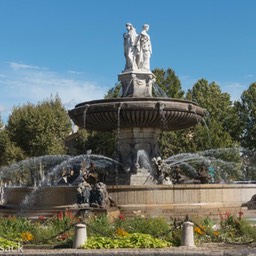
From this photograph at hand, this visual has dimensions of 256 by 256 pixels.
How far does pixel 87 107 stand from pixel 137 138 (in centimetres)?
283

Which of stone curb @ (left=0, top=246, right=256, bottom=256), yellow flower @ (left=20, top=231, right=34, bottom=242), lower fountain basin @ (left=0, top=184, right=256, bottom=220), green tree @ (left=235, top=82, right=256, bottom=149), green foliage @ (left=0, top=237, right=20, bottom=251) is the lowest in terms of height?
stone curb @ (left=0, top=246, right=256, bottom=256)

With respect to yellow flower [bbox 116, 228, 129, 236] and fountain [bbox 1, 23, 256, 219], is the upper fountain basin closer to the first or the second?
fountain [bbox 1, 23, 256, 219]

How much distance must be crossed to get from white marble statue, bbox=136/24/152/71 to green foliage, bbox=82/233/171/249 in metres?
13.5

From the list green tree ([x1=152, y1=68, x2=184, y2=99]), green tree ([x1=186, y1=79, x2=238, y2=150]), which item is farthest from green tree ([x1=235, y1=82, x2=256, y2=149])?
green tree ([x1=152, y1=68, x2=184, y2=99])

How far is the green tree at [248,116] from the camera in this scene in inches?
2114

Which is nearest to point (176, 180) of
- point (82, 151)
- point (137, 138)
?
point (137, 138)

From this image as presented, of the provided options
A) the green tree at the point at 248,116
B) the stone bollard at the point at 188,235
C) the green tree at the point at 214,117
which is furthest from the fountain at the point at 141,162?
the green tree at the point at 248,116

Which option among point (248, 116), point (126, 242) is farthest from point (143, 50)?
point (248, 116)

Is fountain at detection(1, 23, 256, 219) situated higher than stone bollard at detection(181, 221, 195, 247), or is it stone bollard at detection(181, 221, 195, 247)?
fountain at detection(1, 23, 256, 219)

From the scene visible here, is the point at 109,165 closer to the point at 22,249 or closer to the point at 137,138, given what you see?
the point at 137,138

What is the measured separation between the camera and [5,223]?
1359 centimetres

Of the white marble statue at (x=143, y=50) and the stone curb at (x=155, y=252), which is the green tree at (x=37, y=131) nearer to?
the white marble statue at (x=143, y=50)

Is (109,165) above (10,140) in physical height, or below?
below

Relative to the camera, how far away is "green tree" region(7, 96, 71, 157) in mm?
48781
